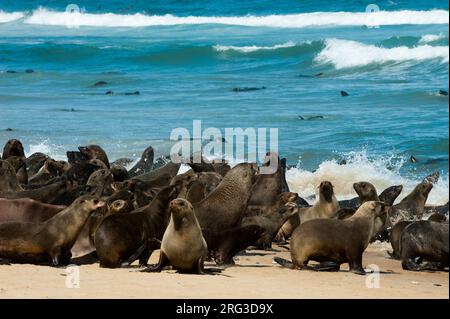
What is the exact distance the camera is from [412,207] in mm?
13602

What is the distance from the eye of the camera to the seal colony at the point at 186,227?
10.1 m

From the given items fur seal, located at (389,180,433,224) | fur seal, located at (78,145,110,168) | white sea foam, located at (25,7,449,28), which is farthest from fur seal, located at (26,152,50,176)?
white sea foam, located at (25,7,449,28)

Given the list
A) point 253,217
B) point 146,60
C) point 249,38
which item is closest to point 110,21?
point 249,38

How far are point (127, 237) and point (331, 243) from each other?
1768 mm

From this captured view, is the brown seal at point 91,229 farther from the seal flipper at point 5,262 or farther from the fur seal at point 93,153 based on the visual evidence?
the fur seal at point 93,153

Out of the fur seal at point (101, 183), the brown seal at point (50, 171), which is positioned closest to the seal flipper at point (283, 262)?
the fur seal at point (101, 183)

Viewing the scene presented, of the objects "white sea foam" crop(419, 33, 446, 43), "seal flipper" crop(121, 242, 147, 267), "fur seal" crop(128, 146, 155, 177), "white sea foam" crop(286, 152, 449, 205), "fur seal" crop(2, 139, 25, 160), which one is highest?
"seal flipper" crop(121, 242, 147, 267)

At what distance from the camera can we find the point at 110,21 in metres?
60.1

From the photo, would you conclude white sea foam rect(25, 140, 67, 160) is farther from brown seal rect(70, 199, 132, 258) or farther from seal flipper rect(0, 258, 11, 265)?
seal flipper rect(0, 258, 11, 265)

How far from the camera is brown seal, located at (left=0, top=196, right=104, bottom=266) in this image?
10.1 metres

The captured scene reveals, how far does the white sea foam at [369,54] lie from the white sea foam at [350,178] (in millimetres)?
15803

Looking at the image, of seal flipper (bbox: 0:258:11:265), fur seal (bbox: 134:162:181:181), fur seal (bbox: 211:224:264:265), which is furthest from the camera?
fur seal (bbox: 134:162:181:181)

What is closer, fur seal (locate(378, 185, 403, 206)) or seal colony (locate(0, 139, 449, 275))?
seal colony (locate(0, 139, 449, 275))

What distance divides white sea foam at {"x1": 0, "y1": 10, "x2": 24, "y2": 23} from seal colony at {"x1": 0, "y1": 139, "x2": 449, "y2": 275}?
52029 mm
